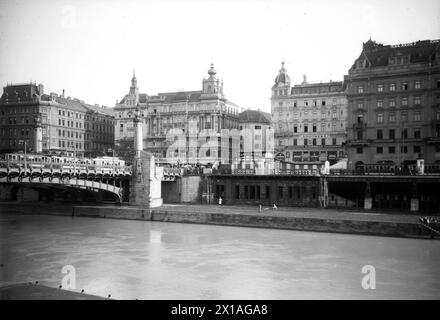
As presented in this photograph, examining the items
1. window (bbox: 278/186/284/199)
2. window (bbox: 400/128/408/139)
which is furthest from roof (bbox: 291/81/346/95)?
window (bbox: 278/186/284/199)

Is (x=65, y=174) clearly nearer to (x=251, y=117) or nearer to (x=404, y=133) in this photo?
(x=404, y=133)

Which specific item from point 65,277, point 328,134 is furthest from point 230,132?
point 65,277

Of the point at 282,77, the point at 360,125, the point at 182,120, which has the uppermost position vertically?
the point at 282,77

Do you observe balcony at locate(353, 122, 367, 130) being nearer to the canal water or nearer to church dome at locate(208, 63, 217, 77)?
the canal water

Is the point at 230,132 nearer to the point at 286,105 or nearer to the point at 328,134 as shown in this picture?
the point at 286,105

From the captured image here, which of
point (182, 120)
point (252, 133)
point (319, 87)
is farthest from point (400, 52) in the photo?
point (182, 120)

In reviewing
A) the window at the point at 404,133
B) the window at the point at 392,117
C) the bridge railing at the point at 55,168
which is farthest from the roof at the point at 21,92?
the window at the point at 404,133
